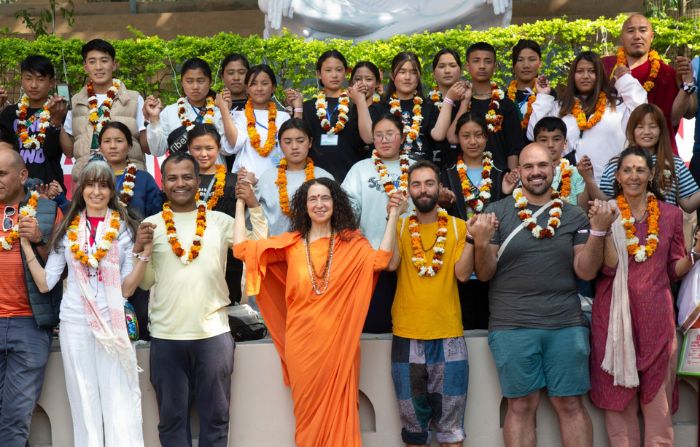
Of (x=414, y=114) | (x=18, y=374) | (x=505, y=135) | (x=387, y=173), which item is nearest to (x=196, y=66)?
(x=414, y=114)

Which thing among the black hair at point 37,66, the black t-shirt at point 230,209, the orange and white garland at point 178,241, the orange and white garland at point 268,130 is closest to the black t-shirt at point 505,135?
the orange and white garland at point 268,130

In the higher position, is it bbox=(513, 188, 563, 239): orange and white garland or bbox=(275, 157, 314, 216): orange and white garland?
bbox=(275, 157, 314, 216): orange and white garland

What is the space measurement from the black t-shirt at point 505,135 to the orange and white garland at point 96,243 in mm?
2638

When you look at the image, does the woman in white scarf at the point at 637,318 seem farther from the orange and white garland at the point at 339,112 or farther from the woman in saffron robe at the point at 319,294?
the orange and white garland at the point at 339,112

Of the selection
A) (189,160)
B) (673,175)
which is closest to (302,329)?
(189,160)

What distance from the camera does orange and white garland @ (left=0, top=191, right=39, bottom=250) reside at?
6.55 metres

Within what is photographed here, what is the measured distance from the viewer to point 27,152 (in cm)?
798

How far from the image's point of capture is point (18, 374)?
21.2 feet

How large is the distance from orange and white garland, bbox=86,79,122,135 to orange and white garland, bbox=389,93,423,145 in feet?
6.60

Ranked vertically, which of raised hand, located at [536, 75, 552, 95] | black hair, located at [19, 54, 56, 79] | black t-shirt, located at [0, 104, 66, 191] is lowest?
black t-shirt, located at [0, 104, 66, 191]

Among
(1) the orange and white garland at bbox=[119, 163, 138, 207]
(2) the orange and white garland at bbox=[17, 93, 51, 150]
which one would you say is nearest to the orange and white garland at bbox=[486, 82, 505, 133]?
(1) the orange and white garland at bbox=[119, 163, 138, 207]

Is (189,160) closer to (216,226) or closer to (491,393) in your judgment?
(216,226)

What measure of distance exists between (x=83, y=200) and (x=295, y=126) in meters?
1.51

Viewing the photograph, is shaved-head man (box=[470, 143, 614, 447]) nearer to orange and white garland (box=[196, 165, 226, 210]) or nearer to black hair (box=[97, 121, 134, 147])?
orange and white garland (box=[196, 165, 226, 210])
